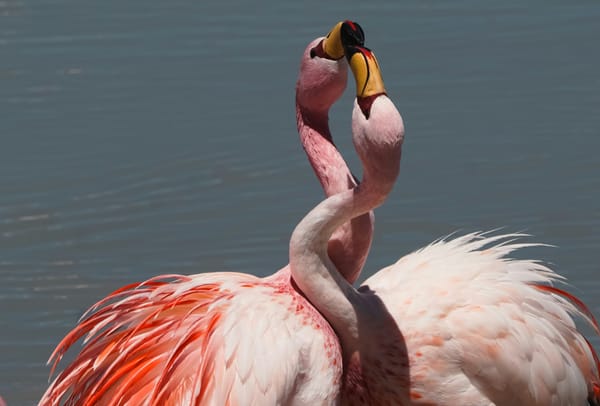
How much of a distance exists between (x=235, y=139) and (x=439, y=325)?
3.80 meters

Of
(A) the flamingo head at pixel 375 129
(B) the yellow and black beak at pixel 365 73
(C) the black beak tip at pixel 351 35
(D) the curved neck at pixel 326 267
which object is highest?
(C) the black beak tip at pixel 351 35

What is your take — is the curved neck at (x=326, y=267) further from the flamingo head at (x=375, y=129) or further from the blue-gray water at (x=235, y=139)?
the blue-gray water at (x=235, y=139)

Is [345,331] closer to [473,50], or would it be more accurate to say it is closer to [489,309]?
[489,309]

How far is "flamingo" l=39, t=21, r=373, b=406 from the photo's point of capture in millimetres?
4996

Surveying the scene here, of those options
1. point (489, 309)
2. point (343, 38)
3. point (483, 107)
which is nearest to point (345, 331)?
point (489, 309)

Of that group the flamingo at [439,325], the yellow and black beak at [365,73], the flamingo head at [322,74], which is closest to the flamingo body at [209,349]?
the flamingo at [439,325]

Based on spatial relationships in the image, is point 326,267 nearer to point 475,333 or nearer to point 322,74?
point 475,333

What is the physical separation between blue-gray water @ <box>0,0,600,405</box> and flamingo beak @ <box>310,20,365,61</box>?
2330 millimetres

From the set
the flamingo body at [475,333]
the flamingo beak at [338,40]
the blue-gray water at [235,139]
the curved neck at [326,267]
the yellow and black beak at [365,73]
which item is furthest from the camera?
the blue-gray water at [235,139]

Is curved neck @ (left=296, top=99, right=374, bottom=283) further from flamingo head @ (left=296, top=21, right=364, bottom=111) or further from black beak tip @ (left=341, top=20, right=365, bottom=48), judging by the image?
black beak tip @ (left=341, top=20, right=365, bottom=48)

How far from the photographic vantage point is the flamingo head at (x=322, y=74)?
555 cm

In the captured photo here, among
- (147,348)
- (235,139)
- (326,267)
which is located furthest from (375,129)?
(235,139)

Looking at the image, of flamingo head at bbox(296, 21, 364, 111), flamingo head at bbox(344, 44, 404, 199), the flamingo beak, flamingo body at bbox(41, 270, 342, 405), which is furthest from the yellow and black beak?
flamingo body at bbox(41, 270, 342, 405)

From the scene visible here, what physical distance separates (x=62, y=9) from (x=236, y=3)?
1333 mm
